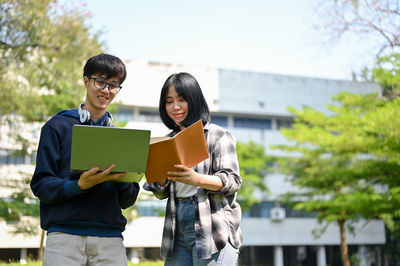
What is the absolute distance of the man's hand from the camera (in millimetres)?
1900

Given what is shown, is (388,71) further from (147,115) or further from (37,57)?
(147,115)

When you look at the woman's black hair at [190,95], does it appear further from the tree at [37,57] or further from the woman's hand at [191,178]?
the tree at [37,57]

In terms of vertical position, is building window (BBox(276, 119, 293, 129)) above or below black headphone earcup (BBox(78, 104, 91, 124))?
above

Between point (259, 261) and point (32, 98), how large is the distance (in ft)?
61.8

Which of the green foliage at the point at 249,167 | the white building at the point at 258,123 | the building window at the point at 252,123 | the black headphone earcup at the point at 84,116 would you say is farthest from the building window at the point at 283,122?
the black headphone earcup at the point at 84,116

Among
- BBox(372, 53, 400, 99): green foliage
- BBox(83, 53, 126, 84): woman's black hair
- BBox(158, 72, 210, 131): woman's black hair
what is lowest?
BBox(158, 72, 210, 131): woman's black hair

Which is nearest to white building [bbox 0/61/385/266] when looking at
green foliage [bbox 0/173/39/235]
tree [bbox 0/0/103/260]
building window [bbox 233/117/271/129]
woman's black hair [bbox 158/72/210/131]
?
building window [bbox 233/117/271/129]

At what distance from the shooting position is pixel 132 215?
1594 cm

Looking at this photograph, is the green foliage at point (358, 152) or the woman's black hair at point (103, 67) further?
the green foliage at point (358, 152)

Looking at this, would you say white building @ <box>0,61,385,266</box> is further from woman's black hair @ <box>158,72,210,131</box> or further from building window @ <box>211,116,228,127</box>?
woman's black hair @ <box>158,72,210,131</box>

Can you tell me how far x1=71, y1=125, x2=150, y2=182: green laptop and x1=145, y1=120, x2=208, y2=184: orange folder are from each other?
0.15 metres

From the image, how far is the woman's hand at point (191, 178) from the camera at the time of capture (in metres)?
2.14

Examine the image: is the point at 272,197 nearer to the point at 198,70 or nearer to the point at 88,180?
the point at 198,70

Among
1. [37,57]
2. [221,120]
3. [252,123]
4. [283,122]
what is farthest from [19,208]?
[283,122]
